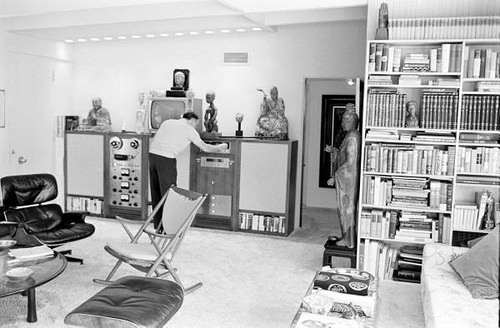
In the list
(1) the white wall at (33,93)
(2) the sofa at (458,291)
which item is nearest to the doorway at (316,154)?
(2) the sofa at (458,291)

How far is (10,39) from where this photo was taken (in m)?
6.92

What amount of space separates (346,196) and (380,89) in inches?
42.2

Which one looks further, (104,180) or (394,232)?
(104,180)

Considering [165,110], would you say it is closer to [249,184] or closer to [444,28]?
[249,184]

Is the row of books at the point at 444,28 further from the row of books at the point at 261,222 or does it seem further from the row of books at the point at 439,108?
the row of books at the point at 261,222

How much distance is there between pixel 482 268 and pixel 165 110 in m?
4.55

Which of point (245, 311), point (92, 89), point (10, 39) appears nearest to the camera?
point (245, 311)

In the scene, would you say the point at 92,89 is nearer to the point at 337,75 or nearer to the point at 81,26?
the point at 81,26

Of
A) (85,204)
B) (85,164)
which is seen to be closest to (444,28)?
(85,164)

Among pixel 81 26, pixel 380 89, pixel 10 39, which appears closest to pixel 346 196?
pixel 380 89

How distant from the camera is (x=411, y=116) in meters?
4.89

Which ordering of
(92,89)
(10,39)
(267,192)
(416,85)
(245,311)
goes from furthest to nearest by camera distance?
(92,89) < (10,39) < (267,192) < (416,85) < (245,311)

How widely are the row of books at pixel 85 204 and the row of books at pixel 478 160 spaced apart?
4755 mm

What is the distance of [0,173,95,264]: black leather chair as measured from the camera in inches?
193
